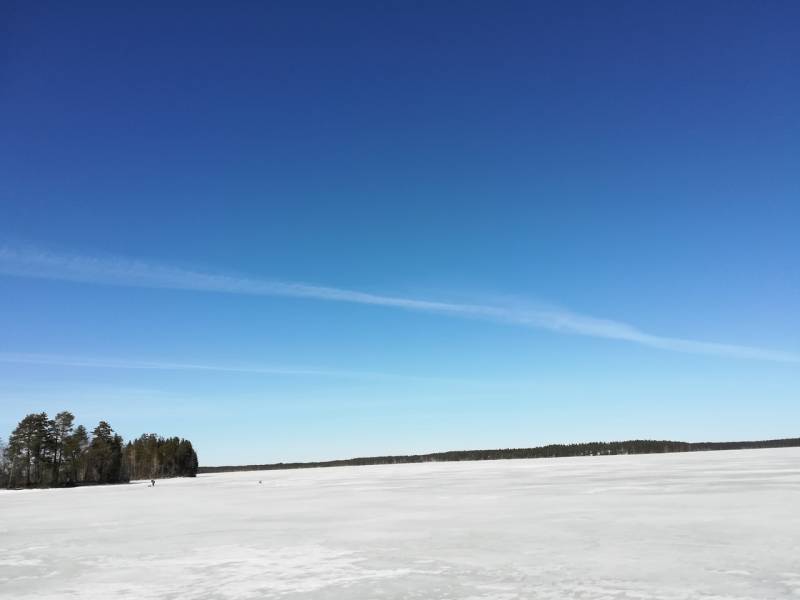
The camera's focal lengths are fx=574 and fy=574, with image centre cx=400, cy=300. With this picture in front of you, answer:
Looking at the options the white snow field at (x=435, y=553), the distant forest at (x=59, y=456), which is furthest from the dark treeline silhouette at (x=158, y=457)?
the white snow field at (x=435, y=553)

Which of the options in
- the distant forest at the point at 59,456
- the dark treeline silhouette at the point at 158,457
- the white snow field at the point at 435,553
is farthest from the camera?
the dark treeline silhouette at the point at 158,457

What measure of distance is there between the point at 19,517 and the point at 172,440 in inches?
5069

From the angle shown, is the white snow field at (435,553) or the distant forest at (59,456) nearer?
the white snow field at (435,553)

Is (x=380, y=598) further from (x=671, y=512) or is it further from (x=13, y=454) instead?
(x=13, y=454)

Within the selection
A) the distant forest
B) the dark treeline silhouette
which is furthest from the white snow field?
the dark treeline silhouette

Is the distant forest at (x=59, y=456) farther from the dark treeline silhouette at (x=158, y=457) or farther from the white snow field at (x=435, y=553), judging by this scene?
the white snow field at (x=435, y=553)

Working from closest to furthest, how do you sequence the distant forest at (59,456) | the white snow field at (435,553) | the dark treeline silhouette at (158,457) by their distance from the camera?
the white snow field at (435,553) < the distant forest at (59,456) < the dark treeline silhouette at (158,457)

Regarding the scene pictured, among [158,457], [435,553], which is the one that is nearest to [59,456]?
[158,457]

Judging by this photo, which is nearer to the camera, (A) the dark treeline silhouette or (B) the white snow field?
(B) the white snow field

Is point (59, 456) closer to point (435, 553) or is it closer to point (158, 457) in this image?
point (158, 457)

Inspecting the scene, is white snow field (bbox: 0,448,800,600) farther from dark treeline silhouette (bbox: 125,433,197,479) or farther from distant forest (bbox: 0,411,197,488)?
dark treeline silhouette (bbox: 125,433,197,479)

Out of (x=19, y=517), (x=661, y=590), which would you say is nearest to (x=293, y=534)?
(x=661, y=590)

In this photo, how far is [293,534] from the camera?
21.7m

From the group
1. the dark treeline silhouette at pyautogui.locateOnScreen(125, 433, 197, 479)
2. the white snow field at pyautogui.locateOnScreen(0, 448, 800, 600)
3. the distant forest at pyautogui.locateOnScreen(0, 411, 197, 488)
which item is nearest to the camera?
the white snow field at pyautogui.locateOnScreen(0, 448, 800, 600)
